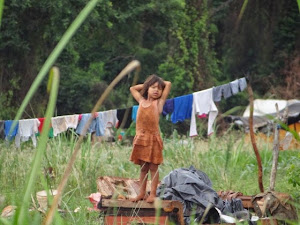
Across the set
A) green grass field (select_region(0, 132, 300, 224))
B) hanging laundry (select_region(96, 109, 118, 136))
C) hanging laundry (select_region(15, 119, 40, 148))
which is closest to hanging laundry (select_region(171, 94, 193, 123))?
hanging laundry (select_region(96, 109, 118, 136))

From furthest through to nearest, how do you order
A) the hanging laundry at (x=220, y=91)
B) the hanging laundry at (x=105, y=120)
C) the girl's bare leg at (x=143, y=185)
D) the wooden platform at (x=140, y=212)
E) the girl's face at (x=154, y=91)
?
the hanging laundry at (x=220, y=91) < the hanging laundry at (x=105, y=120) < the girl's face at (x=154, y=91) < the girl's bare leg at (x=143, y=185) < the wooden platform at (x=140, y=212)

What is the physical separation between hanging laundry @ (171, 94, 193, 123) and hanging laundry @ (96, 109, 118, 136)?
3.81 feet

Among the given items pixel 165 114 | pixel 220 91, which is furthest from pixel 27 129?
pixel 220 91

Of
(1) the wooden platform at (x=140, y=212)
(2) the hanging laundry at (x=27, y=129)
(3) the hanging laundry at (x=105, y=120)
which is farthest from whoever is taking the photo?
(3) the hanging laundry at (x=105, y=120)

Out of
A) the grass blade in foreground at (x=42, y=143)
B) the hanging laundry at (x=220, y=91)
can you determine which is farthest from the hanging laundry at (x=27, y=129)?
the grass blade in foreground at (x=42, y=143)

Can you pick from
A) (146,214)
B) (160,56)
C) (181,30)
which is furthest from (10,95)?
(146,214)

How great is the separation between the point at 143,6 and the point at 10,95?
464 cm

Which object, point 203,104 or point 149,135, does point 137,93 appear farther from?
point 203,104

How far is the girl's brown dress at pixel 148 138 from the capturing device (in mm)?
6148

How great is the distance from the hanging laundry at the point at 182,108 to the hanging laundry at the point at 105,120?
1162mm

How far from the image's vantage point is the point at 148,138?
618cm

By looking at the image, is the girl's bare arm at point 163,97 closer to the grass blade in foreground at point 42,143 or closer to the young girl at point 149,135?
the young girl at point 149,135

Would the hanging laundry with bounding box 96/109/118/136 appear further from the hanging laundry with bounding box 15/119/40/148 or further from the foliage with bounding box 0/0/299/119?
the foliage with bounding box 0/0/299/119

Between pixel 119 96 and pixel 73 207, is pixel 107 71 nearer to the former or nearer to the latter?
pixel 119 96
